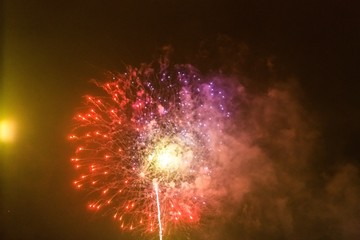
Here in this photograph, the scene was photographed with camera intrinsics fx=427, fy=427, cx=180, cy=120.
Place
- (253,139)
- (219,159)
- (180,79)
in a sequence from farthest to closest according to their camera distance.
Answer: (253,139) → (219,159) → (180,79)

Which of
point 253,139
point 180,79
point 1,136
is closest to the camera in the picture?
point 1,136

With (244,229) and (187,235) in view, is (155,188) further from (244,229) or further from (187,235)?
(244,229)

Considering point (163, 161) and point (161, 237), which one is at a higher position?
point (163, 161)

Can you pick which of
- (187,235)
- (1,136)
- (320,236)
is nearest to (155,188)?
Answer: (187,235)

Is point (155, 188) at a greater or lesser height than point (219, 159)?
lesser

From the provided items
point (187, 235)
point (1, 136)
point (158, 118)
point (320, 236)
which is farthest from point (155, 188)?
point (320, 236)

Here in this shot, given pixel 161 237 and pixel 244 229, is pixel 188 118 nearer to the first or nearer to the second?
pixel 161 237

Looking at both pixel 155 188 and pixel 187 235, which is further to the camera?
pixel 187 235

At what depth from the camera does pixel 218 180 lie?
1184cm

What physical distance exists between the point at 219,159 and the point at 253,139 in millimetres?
1592

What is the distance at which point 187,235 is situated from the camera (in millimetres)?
12195

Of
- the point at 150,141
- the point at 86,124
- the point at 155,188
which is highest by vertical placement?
the point at 86,124

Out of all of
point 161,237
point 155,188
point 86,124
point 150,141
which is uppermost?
point 86,124

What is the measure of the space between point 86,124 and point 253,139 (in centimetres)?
497
